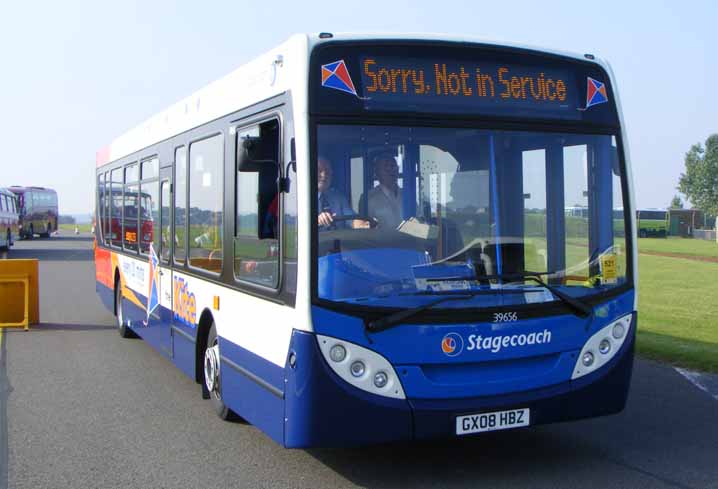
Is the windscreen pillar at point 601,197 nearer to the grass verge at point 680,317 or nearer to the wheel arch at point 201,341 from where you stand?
the wheel arch at point 201,341

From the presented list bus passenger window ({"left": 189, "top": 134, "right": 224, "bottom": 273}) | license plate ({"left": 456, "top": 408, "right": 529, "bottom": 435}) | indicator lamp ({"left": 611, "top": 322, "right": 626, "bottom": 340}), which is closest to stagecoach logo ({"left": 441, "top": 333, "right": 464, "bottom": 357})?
license plate ({"left": 456, "top": 408, "right": 529, "bottom": 435})

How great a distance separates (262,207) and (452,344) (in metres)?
1.47

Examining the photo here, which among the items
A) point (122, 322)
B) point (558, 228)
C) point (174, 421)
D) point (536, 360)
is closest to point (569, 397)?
point (536, 360)

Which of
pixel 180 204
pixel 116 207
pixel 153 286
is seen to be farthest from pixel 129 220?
pixel 180 204

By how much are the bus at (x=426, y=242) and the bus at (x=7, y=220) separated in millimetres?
35322

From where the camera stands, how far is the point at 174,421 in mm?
7645

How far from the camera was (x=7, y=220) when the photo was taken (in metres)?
40.9

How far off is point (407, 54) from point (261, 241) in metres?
1.56

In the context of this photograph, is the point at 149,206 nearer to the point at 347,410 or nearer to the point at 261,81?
the point at 261,81

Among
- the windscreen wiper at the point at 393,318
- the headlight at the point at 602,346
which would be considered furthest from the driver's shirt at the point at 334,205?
the headlight at the point at 602,346

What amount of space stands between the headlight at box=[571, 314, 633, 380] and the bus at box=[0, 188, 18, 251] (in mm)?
36365

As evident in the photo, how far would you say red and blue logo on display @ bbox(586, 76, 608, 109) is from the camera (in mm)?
6212

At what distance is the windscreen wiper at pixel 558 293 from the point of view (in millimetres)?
5754

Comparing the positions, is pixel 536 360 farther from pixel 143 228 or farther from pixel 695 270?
pixel 695 270
